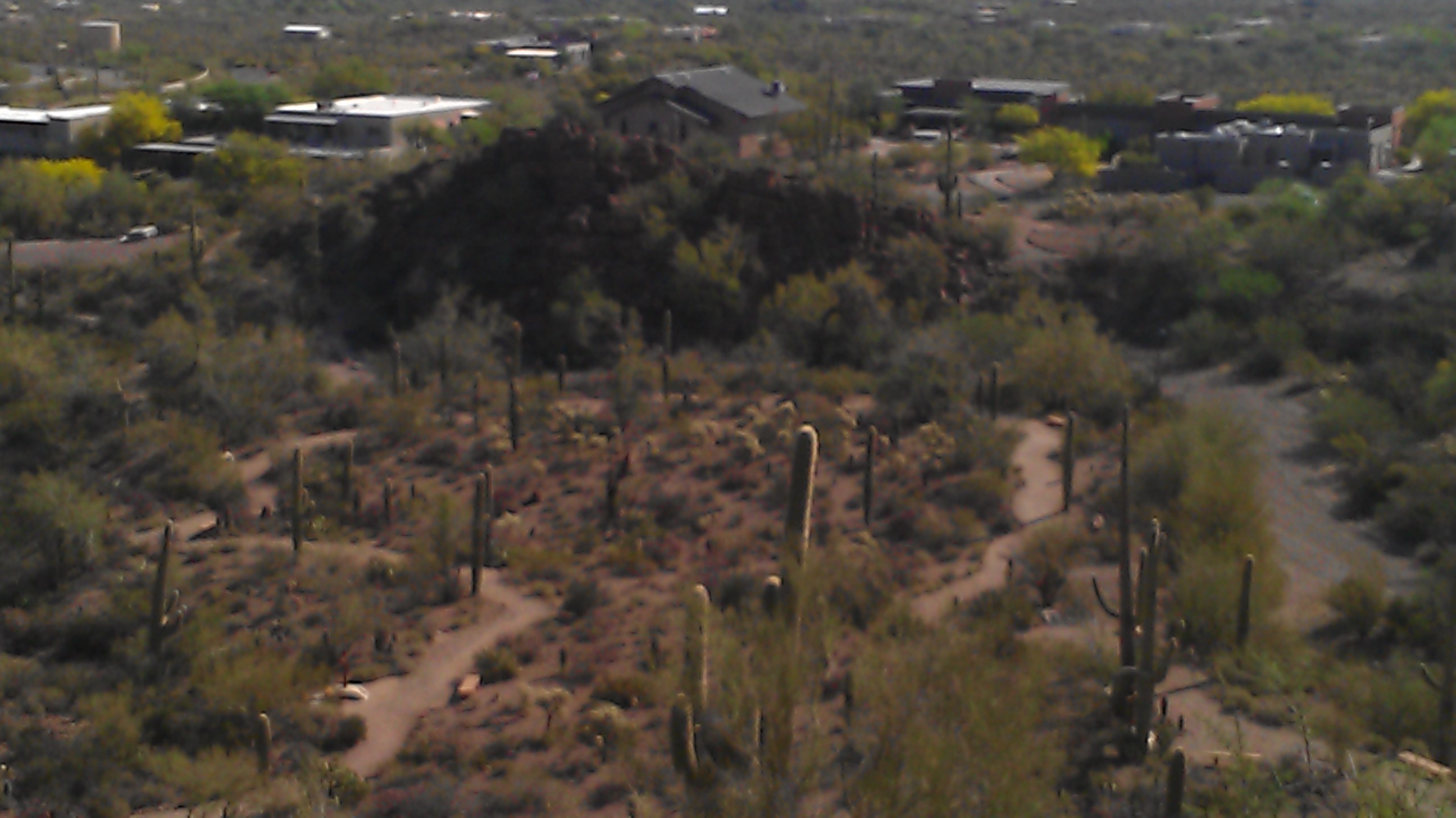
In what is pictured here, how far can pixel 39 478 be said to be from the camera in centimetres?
2505

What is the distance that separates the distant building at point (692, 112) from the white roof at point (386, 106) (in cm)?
1057

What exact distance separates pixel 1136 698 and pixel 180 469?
1725cm

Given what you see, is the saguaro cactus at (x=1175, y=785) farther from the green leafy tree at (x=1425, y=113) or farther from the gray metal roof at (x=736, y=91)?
the green leafy tree at (x=1425, y=113)

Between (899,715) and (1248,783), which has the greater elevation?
(899,715)

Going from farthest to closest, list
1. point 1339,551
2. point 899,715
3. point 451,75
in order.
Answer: point 451,75
point 1339,551
point 899,715

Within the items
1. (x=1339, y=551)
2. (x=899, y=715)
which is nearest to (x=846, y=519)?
(x=1339, y=551)

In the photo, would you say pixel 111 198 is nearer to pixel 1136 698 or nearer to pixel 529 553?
pixel 529 553

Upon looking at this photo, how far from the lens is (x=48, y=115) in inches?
2382

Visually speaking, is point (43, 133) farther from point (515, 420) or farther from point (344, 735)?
point (344, 735)

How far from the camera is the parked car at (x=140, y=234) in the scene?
46750mm

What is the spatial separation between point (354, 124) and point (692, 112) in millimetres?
14167

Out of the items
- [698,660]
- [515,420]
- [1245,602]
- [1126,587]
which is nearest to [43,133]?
[515,420]

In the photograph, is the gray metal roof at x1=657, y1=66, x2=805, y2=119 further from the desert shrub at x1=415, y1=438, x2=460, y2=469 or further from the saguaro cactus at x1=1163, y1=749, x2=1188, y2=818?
the saguaro cactus at x1=1163, y1=749, x2=1188, y2=818

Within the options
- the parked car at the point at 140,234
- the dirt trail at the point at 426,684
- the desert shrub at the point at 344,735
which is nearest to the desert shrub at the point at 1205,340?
the dirt trail at the point at 426,684
